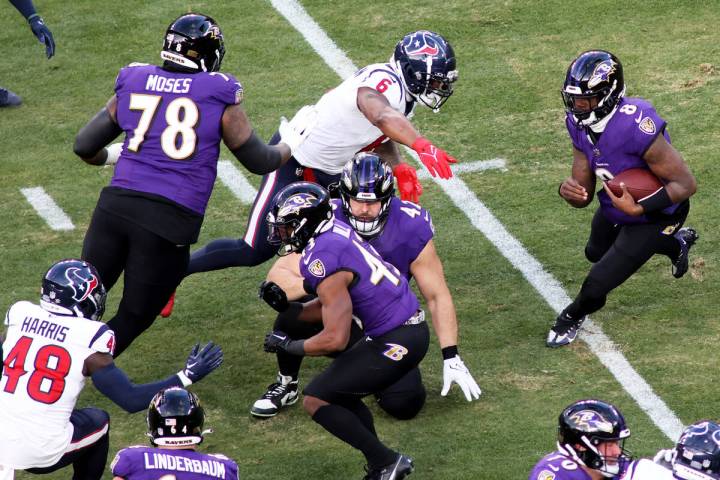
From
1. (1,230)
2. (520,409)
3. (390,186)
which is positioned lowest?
(1,230)

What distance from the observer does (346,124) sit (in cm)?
764

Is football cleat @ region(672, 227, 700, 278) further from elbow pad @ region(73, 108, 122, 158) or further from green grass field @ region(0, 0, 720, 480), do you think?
elbow pad @ region(73, 108, 122, 158)

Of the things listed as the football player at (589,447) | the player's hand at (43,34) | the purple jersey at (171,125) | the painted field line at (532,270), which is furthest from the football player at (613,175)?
the player's hand at (43,34)

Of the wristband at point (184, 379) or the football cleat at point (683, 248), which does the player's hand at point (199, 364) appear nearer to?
the wristband at point (184, 379)

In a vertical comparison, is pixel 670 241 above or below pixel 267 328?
above

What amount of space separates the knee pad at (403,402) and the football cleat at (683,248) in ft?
6.01

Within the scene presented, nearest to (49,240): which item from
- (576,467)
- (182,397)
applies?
(182,397)

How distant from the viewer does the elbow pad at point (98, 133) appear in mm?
6871

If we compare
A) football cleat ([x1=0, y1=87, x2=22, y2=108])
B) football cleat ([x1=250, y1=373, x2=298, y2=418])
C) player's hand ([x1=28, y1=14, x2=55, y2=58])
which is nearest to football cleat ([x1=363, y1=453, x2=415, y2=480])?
football cleat ([x1=250, y1=373, x2=298, y2=418])

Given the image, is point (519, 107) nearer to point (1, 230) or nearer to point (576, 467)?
point (1, 230)

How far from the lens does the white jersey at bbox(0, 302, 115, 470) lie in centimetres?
577

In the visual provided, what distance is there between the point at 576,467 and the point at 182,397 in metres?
1.67

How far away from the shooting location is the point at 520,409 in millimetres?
6938

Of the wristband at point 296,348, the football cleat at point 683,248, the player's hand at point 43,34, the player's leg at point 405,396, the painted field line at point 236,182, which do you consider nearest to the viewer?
the wristband at point 296,348
